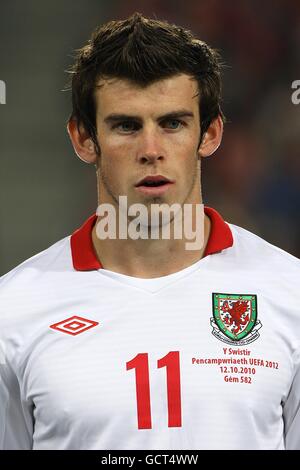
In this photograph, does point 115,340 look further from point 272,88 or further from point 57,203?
point 272,88


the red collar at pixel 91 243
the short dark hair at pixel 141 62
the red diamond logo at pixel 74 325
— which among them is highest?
the short dark hair at pixel 141 62

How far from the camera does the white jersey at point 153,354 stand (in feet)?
9.82

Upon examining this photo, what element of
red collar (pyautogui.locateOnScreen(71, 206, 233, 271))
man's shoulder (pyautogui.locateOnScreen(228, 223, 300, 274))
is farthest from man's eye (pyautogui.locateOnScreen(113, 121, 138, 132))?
man's shoulder (pyautogui.locateOnScreen(228, 223, 300, 274))

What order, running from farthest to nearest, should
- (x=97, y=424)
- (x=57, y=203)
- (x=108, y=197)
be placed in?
1. (x=57, y=203)
2. (x=108, y=197)
3. (x=97, y=424)

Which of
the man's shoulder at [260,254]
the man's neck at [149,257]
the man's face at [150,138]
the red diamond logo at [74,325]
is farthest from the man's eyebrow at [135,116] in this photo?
the red diamond logo at [74,325]

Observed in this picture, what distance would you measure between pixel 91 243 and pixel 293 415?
0.88 meters

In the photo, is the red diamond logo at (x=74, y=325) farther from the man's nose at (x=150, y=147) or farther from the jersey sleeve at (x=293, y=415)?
the jersey sleeve at (x=293, y=415)

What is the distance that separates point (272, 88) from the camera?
5.28 m

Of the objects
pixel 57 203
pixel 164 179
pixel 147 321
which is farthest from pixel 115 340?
pixel 57 203

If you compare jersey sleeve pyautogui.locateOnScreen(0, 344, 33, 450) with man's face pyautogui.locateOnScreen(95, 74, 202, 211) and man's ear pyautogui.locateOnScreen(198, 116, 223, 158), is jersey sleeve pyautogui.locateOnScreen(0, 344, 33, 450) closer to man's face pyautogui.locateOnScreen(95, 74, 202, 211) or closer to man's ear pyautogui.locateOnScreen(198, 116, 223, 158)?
man's face pyautogui.locateOnScreen(95, 74, 202, 211)

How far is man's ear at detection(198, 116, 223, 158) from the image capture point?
326 cm

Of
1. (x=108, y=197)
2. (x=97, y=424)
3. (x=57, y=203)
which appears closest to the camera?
(x=97, y=424)
